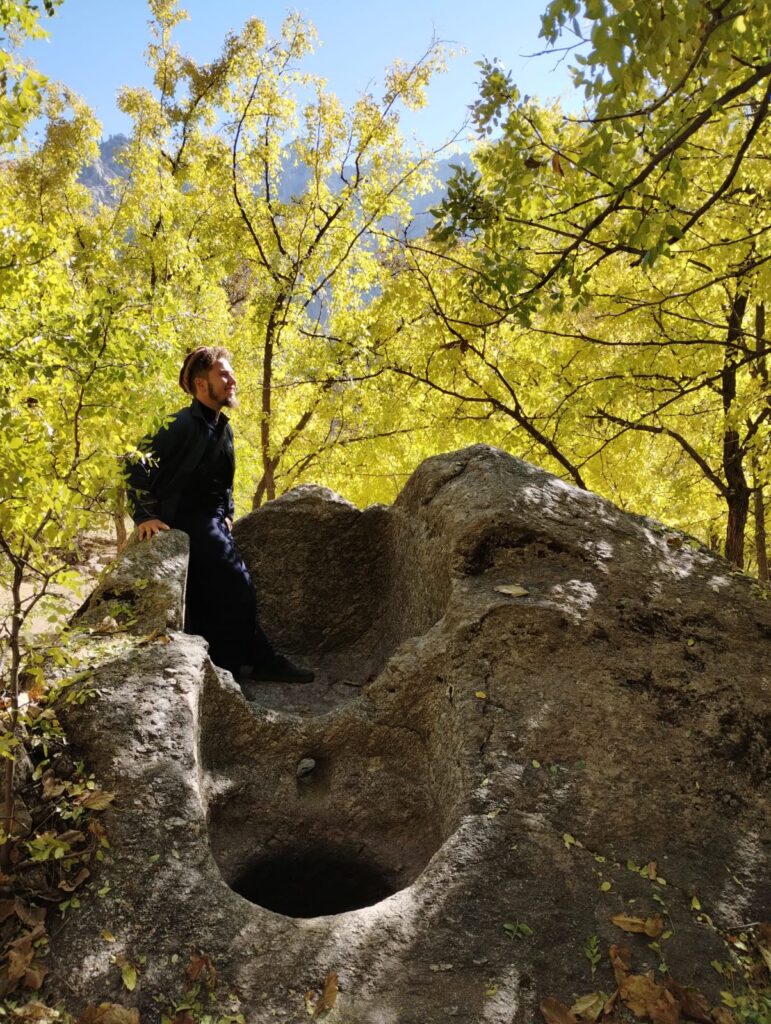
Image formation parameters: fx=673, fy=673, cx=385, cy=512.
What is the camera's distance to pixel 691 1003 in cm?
263

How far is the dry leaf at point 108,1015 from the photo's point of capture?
249 centimetres

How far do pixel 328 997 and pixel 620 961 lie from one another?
120cm

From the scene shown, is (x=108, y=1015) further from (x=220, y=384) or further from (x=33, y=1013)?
(x=220, y=384)

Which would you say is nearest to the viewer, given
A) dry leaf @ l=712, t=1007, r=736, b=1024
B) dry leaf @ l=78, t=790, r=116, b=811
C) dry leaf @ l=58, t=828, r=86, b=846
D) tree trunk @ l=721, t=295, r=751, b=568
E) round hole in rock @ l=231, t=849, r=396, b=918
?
dry leaf @ l=712, t=1007, r=736, b=1024

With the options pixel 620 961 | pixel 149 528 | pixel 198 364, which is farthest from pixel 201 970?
pixel 198 364

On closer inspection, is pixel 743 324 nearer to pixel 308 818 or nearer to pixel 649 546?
pixel 649 546

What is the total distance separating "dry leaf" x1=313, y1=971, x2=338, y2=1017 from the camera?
103 inches

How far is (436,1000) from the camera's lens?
2664mm

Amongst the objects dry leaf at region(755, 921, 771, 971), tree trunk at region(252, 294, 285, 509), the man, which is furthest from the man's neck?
tree trunk at region(252, 294, 285, 509)

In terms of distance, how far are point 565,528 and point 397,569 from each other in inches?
73.1

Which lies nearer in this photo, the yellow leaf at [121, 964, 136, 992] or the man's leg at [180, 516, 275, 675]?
the yellow leaf at [121, 964, 136, 992]

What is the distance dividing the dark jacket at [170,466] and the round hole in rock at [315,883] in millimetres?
2602

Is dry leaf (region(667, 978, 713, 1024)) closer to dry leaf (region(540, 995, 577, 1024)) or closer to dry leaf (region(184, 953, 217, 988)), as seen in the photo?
Result: dry leaf (region(540, 995, 577, 1024))

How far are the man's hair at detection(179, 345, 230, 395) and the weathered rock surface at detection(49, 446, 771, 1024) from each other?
1.25m
